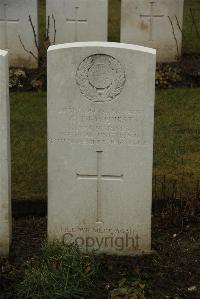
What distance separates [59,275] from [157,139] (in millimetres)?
3445

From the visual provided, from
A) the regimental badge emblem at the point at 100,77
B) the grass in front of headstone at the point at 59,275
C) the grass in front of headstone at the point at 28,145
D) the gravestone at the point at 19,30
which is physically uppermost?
the gravestone at the point at 19,30

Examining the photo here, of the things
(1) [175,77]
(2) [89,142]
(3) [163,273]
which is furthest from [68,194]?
(1) [175,77]

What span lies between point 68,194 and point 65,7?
5.89 meters

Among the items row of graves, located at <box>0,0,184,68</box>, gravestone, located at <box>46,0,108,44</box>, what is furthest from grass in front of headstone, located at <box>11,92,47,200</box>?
gravestone, located at <box>46,0,108,44</box>

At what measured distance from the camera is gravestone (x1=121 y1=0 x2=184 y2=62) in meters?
10.6

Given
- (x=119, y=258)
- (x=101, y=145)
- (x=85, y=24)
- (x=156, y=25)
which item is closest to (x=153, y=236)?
(x=119, y=258)

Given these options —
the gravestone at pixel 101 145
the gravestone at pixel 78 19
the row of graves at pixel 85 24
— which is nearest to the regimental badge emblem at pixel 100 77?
the gravestone at pixel 101 145

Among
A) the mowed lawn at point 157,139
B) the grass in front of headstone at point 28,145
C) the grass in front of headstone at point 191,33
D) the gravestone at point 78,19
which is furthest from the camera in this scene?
the grass in front of headstone at point 191,33

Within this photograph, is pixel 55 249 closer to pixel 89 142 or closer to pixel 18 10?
pixel 89 142

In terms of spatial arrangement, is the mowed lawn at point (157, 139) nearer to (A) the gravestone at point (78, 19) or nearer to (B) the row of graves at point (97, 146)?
(B) the row of graves at point (97, 146)

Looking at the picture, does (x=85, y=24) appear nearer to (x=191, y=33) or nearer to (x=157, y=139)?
(x=191, y=33)

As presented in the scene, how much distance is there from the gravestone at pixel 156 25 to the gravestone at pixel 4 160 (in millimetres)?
6044

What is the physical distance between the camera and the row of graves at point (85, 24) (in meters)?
10.3

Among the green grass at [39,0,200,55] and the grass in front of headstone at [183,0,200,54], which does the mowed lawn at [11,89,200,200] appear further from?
the green grass at [39,0,200,55]
